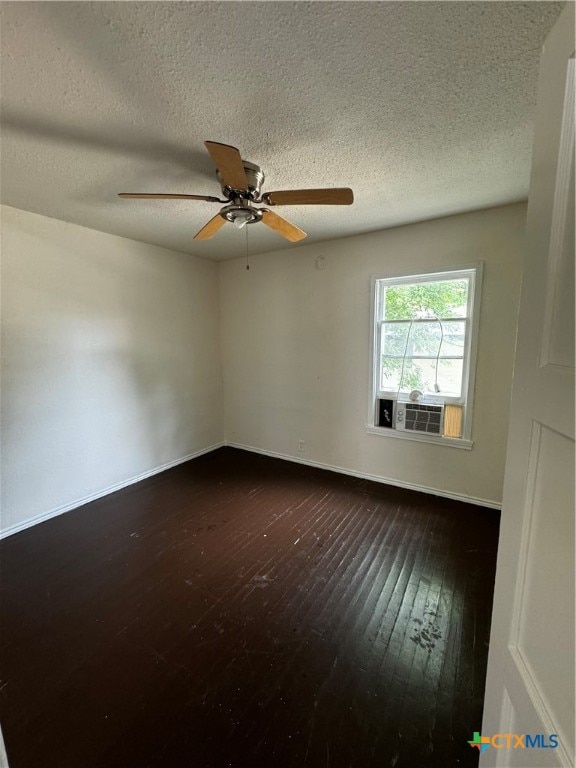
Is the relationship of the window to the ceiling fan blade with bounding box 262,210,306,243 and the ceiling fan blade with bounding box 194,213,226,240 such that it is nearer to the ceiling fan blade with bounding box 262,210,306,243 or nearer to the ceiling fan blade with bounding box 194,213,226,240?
the ceiling fan blade with bounding box 262,210,306,243

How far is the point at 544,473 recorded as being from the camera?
2.12 ft

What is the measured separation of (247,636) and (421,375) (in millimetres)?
2514

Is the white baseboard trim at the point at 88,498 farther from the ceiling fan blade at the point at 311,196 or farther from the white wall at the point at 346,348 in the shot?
the ceiling fan blade at the point at 311,196

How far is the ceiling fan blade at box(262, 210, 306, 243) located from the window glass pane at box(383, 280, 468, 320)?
1321 millimetres

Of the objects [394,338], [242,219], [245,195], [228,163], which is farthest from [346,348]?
[228,163]

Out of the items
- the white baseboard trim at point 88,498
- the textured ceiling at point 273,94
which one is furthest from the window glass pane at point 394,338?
the white baseboard trim at point 88,498

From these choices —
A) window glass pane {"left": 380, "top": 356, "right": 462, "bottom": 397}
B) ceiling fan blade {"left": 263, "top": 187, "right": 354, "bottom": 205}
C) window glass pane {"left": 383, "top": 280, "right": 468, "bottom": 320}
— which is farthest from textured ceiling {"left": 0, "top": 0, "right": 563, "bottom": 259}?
window glass pane {"left": 380, "top": 356, "right": 462, "bottom": 397}

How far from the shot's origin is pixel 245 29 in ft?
3.35

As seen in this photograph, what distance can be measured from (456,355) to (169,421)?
126 inches

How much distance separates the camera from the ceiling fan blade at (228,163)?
1220mm

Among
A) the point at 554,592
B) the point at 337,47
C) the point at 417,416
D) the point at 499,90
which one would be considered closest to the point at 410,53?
the point at 337,47

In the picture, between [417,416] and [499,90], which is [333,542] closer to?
[417,416]

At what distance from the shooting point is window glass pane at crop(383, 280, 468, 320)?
2.78 m

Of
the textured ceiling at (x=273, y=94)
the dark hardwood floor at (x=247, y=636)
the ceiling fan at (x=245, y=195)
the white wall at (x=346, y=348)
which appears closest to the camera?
the textured ceiling at (x=273, y=94)
